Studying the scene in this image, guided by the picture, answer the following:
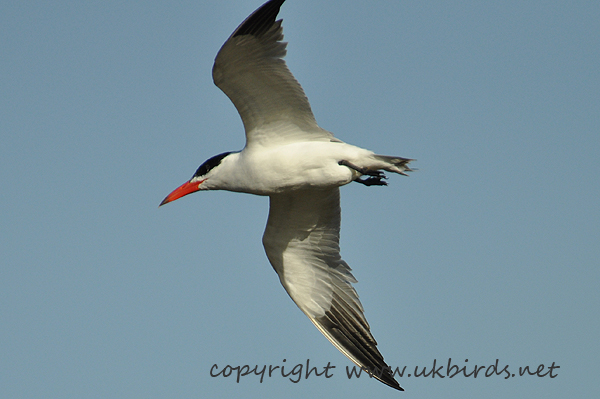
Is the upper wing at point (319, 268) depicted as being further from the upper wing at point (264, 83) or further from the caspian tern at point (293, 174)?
the upper wing at point (264, 83)

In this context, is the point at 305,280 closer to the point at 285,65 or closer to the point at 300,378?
the point at 300,378

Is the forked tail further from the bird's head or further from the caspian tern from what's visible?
the bird's head

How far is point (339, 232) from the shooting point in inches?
403

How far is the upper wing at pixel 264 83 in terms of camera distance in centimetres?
775

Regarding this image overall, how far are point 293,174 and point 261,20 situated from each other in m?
1.88

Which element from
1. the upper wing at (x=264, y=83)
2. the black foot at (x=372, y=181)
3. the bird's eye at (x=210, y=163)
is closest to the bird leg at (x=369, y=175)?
the black foot at (x=372, y=181)

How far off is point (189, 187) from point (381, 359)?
3596 millimetres

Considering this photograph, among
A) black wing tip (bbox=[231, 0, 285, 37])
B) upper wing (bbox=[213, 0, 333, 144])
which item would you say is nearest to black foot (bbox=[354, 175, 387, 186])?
upper wing (bbox=[213, 0, 333, 144])

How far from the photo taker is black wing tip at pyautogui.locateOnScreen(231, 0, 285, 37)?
7.61 meters

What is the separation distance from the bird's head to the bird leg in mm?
1734

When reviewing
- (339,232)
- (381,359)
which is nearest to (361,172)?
(339,232)

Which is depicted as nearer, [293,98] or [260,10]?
[260,10]

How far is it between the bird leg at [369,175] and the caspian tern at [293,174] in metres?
0.01

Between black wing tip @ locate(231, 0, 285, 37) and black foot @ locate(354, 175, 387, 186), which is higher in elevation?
black wing tip @ locate(231, 0, 285, 37)
